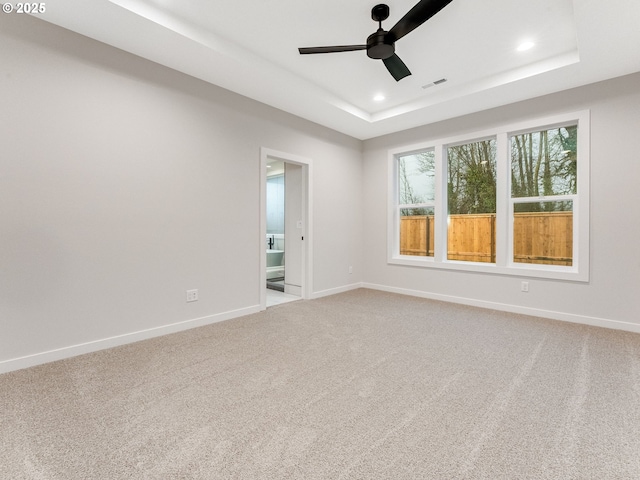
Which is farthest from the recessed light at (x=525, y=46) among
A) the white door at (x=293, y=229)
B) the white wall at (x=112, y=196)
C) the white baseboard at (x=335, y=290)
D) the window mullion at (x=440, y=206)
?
the white baseboard at (x=335, y=290)

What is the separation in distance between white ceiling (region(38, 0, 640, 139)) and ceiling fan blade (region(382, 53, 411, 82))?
30 cm

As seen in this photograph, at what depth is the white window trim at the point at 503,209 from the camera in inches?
129

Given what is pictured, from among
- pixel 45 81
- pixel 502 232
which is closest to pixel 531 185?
pixel 502 232

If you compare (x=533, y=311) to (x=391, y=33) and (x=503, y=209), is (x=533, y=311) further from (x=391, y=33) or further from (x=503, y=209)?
(x=391, y=33)

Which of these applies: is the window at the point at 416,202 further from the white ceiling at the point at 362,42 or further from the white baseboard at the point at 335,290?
the white ceiling at the point at 362,42

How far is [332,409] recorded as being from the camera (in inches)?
67.2

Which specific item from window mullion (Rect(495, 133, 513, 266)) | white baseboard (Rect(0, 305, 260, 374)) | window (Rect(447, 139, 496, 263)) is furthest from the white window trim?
white baseboard (Rect(0, 305, 260, 374))

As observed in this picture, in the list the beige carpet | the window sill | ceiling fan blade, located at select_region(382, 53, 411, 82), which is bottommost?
the beige carpet

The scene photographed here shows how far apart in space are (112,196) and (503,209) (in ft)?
14.1

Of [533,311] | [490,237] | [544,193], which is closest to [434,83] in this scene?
[544,193]

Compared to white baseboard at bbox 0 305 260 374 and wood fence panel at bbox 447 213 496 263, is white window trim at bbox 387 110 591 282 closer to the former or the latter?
wood fence panel at bbox 447 213 496 263

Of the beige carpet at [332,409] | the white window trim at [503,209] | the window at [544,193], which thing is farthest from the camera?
the window at [544,193]

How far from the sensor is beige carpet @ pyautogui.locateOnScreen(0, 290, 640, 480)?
1.30 meters

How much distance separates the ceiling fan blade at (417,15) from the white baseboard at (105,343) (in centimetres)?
310
